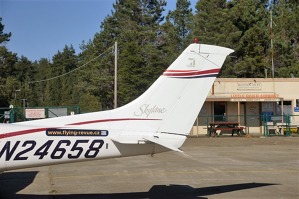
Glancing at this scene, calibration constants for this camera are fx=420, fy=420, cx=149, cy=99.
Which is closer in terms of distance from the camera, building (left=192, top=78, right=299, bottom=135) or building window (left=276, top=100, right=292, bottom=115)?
building (left=192, top=78, right=299, bottom=135)

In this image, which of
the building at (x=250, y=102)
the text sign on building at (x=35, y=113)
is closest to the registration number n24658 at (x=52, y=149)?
the text sign on building at (x=35, y=113)

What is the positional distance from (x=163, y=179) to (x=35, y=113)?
14362mm

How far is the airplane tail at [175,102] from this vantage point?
7426 millimetres

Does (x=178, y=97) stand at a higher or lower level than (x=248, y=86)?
lower

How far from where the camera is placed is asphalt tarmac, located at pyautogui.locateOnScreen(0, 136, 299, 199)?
8.77 m

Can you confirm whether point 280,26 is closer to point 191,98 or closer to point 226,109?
point 226,109

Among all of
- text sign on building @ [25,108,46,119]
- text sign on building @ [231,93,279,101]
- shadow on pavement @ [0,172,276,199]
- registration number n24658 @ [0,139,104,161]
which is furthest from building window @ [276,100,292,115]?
registration number n24658 @ [0,139,104,161]

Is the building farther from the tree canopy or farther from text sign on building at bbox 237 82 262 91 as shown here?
the tree canopy

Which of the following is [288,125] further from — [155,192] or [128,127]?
[128,127]

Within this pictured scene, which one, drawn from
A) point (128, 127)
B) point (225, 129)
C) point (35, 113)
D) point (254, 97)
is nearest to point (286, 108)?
point (254, 97)

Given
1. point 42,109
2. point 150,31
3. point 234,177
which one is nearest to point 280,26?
point 150,31

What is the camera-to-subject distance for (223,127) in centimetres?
2744

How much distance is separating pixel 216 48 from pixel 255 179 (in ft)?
14.0

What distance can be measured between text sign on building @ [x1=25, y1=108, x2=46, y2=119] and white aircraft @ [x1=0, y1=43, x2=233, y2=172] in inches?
640
